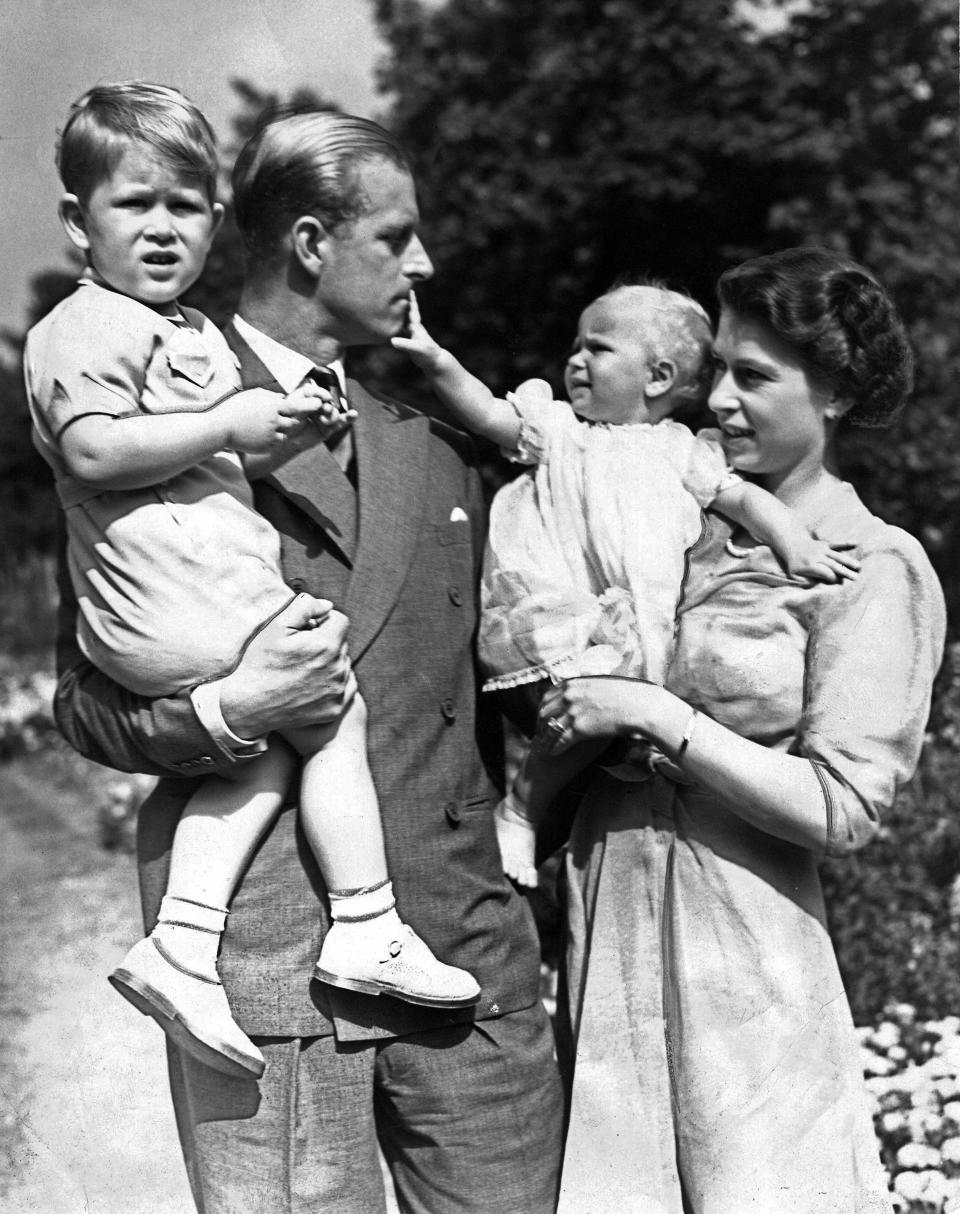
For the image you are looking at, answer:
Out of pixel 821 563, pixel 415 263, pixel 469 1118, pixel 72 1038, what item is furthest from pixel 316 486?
pixel 72 1038

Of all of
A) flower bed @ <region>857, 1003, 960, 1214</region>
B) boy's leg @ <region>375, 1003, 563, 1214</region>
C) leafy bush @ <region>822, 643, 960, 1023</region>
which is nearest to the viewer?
boy's leg @ <region>375, 1003, 563, 1214</region>

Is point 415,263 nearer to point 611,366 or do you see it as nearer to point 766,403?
point 611,366

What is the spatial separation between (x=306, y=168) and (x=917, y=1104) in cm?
271

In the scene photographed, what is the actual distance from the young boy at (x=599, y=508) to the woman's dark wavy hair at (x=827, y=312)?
0.22 m

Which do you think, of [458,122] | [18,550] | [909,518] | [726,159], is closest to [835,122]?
[726,159]

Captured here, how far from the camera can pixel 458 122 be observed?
A: 7582 mm

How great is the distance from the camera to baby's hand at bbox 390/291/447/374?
257cm

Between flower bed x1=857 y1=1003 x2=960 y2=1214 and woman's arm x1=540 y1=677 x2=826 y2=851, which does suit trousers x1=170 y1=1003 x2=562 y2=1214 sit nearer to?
woman's arm x1=540 y1=677 x2=826 y2=851

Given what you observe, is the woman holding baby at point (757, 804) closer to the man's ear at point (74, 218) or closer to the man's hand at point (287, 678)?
the man's hand at point (287, 678)

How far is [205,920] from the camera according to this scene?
7.69 ft

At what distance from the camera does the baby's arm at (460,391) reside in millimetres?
2590

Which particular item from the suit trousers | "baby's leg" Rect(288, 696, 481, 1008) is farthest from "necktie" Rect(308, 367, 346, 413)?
the suit trousers

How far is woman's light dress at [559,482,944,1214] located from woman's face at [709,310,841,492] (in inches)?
4.3

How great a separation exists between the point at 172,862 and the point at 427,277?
1.13 meters
